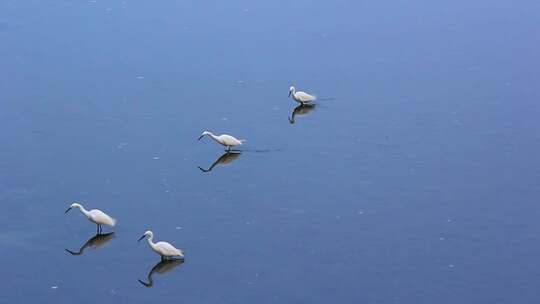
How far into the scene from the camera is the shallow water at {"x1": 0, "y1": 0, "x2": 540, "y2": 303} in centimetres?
1703

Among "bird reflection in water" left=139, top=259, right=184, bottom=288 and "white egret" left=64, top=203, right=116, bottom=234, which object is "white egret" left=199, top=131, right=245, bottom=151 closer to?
"white egret" left=64, top=203, right=116, bottom=234

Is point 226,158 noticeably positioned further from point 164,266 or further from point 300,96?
point 164,266

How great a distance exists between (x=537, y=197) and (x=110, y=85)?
936 cm

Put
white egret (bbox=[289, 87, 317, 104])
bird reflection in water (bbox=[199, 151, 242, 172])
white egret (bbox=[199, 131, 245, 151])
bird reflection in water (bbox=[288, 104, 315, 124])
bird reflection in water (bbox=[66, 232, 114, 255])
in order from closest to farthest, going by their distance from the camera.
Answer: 1. bird reflection in water (bbox=[66, 232, 114, 255])
2. bird reflection in water (bbox=[199, 151, 242, 172])
3. white egret (bbox=[199, 131, 245, 151])
4. bird reflection in water (bbox=[288, 104, 315, 124])
5. white egret (bbox=[289, 87, 317, 104])

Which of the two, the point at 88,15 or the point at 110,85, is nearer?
the point at 110,85

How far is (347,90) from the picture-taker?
80.7ft

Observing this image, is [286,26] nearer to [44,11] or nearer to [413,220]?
[44,11]

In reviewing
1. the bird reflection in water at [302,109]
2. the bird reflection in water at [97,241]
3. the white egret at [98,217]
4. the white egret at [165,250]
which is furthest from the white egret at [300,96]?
the white egret at [165,250]

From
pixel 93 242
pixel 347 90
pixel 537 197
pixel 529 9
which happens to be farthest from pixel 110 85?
pixel 529 9

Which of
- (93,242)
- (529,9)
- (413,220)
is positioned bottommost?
(93,242)

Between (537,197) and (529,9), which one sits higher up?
(529,9)

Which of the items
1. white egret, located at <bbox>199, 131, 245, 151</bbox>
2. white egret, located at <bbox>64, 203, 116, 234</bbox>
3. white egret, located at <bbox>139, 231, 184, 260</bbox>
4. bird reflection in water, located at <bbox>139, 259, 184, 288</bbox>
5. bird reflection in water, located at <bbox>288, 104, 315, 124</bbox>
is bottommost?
bird reflection in water, located at <bbox>139, 259, 184, 288</bbox>

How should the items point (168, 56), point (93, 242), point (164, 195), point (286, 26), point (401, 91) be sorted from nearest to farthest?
point (93, 242), point (164, 195), point (401, 91), point (168, 56), point (286, 26)

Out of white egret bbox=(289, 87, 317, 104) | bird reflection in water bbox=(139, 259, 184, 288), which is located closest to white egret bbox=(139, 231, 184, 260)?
bird reflection in water bbox=(139, 259, 184, 288)
